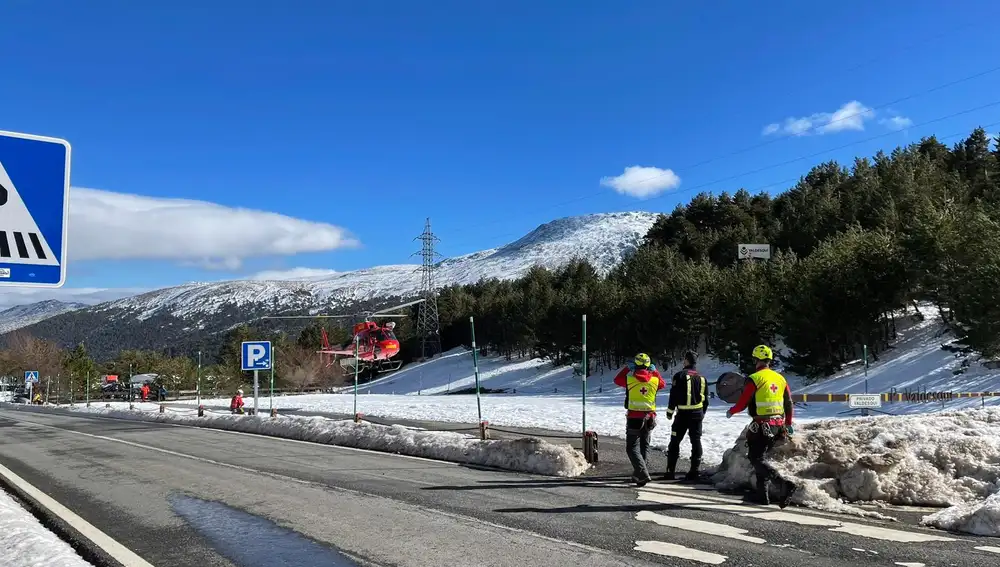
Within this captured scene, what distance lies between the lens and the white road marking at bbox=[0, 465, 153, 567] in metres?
5.93

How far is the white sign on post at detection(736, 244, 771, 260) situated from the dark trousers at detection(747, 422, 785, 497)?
51.5m

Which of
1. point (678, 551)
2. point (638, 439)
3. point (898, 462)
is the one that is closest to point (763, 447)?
point (898, 462)

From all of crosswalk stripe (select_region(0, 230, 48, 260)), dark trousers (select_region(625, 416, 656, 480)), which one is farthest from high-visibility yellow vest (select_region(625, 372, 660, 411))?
crosswalk stripe (select_region(0, 230, 48, 260))

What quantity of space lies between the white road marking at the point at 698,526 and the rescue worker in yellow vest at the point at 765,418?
1.34 metres

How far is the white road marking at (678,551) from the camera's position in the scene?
5.56 metres

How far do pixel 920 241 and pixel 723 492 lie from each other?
2854 cm

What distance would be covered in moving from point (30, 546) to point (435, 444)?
7.73 m

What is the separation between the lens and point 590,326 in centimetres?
6066

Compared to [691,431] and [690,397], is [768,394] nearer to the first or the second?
[690,397]

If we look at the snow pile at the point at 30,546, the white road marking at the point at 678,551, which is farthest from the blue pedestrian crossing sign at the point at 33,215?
the white road marking at the point at 678,551

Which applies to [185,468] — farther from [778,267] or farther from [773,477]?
[778,267]

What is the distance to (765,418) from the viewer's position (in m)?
8.09

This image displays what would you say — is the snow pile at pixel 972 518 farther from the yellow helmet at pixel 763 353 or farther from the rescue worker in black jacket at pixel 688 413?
the rescue worker in black jacket at pixel 688 413

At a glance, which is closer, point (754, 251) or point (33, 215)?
point (33, 215)
